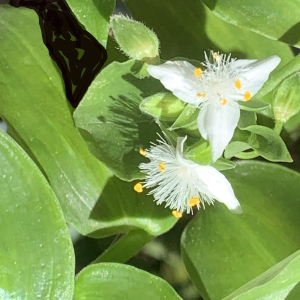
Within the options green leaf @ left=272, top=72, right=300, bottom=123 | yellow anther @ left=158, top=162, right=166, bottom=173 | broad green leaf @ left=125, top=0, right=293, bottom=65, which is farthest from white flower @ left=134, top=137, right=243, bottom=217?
broad green leaf @ left=125, top=0, right=293, bottom=65

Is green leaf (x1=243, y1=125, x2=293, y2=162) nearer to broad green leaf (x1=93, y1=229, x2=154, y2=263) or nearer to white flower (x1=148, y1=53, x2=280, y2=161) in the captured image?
white flower (x1=148, y1=53, x2=280, y2=161)

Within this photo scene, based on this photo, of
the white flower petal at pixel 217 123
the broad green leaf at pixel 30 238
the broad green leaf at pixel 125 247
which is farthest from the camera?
the broad green leaf at pixel 125 247

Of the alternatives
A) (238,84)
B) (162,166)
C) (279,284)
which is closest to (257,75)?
(238,84)

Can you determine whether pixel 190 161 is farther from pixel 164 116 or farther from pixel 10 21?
pixel 10 21

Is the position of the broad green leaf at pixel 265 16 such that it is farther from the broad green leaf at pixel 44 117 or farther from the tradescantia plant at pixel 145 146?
the broad green leaf at pixel 44 117

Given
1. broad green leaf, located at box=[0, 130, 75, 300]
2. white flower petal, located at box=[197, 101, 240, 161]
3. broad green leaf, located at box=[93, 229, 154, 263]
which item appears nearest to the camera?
white flower petal, located at box=[197, 101, 240, 161]

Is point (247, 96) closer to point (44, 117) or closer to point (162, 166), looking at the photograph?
point (162, 166)

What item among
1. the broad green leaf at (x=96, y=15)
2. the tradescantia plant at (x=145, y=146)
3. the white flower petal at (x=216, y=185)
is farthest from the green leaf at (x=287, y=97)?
the broad green leaf at (x=96, y=15)

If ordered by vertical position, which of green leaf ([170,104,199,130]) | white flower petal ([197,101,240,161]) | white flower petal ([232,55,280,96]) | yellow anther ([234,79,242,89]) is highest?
white flower petal ([232,55,280,96])
